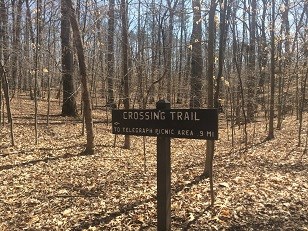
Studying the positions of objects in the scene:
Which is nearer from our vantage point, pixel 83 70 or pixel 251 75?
pixel 83 70

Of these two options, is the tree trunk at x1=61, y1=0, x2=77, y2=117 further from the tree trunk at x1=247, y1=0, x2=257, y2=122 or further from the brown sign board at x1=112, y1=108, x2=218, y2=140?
the brown sign board at x1=112, y1=108, x2=218, y2=140

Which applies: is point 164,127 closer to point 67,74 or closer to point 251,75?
point 251,75

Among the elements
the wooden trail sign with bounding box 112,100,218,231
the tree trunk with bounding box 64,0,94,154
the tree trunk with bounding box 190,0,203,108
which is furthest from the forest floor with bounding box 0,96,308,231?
the tree trunk with bounding box 190,0,203,108

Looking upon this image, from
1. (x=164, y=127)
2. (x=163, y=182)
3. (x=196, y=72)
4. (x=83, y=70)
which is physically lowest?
(x=163, y=182)

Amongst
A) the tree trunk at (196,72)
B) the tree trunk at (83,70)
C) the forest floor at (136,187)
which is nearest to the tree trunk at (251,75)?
the tree trunk at (196,72)

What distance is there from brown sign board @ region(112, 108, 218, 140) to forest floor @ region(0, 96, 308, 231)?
5.24ft

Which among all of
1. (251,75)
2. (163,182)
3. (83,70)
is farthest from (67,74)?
(163,182)

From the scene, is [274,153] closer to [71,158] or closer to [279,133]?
[279,133]

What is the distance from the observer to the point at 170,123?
4.49m

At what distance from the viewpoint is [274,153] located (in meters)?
11.3

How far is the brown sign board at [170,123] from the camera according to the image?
14.0 ft

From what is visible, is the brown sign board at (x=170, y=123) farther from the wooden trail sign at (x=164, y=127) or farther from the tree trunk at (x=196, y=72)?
the tree trunk at (x=196, y=72)

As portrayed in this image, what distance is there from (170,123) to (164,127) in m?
0.11

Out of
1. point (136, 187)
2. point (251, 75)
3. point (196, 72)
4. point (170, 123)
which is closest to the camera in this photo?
point (170, 123)
